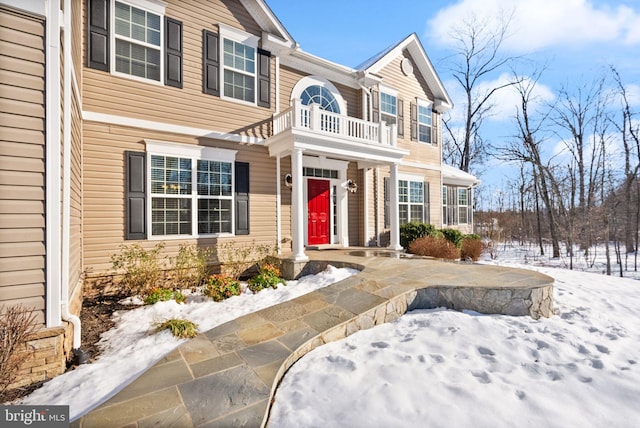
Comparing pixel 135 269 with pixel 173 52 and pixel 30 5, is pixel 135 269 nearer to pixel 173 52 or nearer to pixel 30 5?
pixel 30 5

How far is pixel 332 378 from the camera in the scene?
105 inches

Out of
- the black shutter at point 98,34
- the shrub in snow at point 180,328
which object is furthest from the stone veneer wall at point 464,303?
the black shutter at point 98,34

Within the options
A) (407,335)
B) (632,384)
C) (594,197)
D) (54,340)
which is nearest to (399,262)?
(407,335)

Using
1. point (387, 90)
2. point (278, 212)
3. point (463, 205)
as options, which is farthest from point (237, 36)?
point (463, 205)

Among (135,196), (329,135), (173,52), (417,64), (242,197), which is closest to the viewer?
(135,196)

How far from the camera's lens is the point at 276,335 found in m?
3.42

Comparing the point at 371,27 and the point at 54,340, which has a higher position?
the point at 371,27

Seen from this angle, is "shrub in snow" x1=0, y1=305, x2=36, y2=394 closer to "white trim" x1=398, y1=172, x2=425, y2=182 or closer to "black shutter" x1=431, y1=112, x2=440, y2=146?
"white trim" x1=398, y1=172, x2=425, y2=182

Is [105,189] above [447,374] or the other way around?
above

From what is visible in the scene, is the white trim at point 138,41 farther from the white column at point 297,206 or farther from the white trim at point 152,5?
the white column at point 297,206

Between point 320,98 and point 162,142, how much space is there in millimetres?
4780

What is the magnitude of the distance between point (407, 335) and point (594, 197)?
17.5 meters

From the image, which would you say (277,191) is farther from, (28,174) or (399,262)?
(28,174)

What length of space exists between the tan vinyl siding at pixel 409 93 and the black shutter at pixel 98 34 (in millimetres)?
7686
